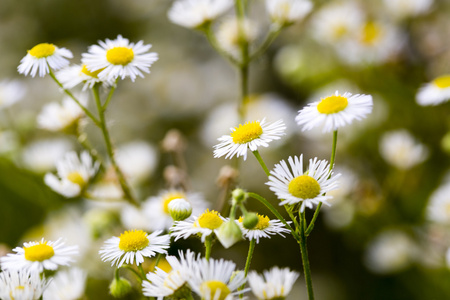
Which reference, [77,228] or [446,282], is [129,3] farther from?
[446,282]

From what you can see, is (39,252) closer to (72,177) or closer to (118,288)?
(118,288)

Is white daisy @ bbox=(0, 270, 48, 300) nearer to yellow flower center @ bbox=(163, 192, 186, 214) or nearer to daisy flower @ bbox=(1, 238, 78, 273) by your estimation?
daisy flower @ bbox=(1, 238, 78, 273)

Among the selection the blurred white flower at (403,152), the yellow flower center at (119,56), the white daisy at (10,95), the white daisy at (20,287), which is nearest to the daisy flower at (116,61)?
the yellow flower center at (119,56)

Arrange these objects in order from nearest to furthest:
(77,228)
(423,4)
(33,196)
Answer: (77,228)
(33,196)
(423,4)

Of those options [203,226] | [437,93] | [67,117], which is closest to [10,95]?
[67,117]

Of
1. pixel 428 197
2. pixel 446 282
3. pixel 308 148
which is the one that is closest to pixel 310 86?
pixel 308 148

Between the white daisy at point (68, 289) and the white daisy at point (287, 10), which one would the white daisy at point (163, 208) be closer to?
the white daisy at point (68, 289)

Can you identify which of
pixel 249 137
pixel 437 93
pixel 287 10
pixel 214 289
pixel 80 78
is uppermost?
pixel 287 10
